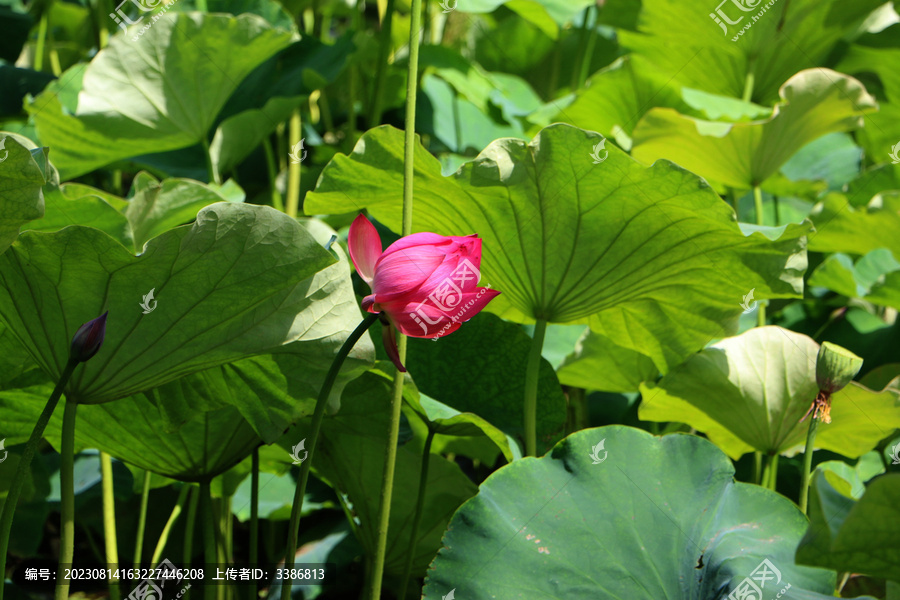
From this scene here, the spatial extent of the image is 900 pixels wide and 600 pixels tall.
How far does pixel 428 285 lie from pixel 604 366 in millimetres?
517

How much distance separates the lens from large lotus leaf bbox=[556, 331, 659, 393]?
93 centimetres

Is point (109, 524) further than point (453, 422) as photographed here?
Yes

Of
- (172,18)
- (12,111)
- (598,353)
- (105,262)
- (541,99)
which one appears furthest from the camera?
(541,99)

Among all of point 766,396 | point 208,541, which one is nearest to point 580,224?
point 766,396

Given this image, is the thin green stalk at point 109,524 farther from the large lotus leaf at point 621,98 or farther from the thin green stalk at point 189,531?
the large lotus leaf at point 621,98

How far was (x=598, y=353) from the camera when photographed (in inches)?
36.6

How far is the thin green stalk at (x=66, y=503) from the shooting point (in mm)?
564

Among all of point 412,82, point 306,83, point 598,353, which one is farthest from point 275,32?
point 598,353

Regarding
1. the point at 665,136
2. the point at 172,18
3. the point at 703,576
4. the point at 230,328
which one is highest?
the point at 172,18

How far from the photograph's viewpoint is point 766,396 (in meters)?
0.78

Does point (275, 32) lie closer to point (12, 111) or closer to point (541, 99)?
point (12, 111)

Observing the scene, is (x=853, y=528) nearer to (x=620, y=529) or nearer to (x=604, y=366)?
(x=620, y=529)

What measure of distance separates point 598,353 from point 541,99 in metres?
1.02

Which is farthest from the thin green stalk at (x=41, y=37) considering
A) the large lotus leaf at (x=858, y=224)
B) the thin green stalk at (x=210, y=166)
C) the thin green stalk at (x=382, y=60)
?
the large lotus leaf at (x=858, y=224)
